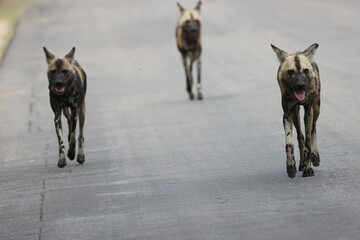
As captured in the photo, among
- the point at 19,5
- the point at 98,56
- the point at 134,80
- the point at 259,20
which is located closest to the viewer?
the point at 134,80

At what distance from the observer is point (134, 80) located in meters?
22.0

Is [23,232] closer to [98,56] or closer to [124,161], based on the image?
[124,161]

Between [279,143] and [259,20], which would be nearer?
[279,143]

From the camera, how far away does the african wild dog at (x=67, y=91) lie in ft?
43.9

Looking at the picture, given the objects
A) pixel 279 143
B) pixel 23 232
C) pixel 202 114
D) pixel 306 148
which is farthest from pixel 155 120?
pixel 23 232

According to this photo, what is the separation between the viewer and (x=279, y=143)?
13.7 meters

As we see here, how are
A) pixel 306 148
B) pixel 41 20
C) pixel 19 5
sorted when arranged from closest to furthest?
pixel 306 148, pixel 41 20, pixel 19 5

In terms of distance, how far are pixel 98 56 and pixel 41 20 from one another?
996cm

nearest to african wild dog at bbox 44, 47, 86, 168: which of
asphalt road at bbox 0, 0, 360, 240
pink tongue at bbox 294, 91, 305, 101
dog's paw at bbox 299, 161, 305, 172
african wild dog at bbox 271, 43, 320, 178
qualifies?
asphalt road at bbox 0, 0, 360, 240

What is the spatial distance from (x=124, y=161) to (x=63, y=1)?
29710 mm

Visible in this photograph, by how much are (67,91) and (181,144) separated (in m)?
1.58

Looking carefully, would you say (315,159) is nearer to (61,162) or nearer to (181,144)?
(181,144)

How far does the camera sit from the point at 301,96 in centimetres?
1122

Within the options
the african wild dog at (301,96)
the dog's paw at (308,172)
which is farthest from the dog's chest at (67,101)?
the dog's paw at (308,172)
